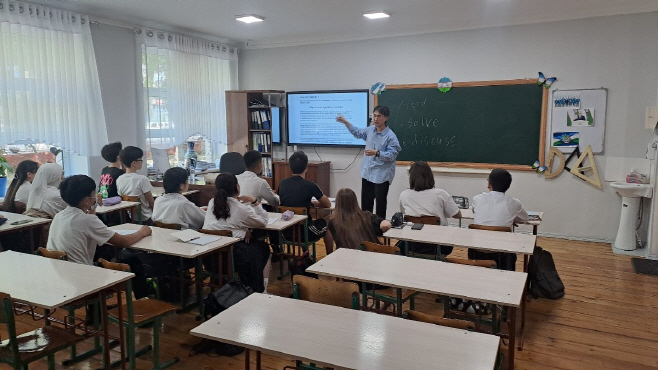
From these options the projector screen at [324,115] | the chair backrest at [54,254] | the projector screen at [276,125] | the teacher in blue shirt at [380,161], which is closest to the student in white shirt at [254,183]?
the teacher in blue shirt at [380,161]

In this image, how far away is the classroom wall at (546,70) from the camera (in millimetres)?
5688

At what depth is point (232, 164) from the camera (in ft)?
22.9

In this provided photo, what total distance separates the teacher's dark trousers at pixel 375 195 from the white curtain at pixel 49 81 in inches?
129

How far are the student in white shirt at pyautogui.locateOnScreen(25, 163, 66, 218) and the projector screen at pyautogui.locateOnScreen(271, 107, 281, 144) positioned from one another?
12.7 ft

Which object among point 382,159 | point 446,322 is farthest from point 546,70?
point 446,322

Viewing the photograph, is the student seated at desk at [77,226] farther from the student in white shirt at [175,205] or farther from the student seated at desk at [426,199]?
the student seated at desk at [426,199]

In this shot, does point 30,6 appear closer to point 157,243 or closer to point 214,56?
point 214,56

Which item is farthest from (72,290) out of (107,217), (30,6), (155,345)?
(30,6)

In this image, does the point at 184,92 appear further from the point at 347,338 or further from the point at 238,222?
the point at 347,338

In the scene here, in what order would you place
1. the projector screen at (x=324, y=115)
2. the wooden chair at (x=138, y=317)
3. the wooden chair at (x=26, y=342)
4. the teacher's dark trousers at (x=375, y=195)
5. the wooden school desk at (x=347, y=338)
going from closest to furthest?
the wooden school desk at (x=347, y=338) → the wooden chair at (x=26, y=342) → the wooden chair at (x=138, y=317) → the teacher's dark trousers at (x=375, y=195) → the projector screen at (x=324, y=115)

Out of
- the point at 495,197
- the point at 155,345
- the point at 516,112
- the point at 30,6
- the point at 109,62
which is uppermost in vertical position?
the point at 30,6

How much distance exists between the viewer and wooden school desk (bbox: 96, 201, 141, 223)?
4491 millimetres

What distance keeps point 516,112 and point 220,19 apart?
3.98 meters

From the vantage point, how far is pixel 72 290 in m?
2.42
